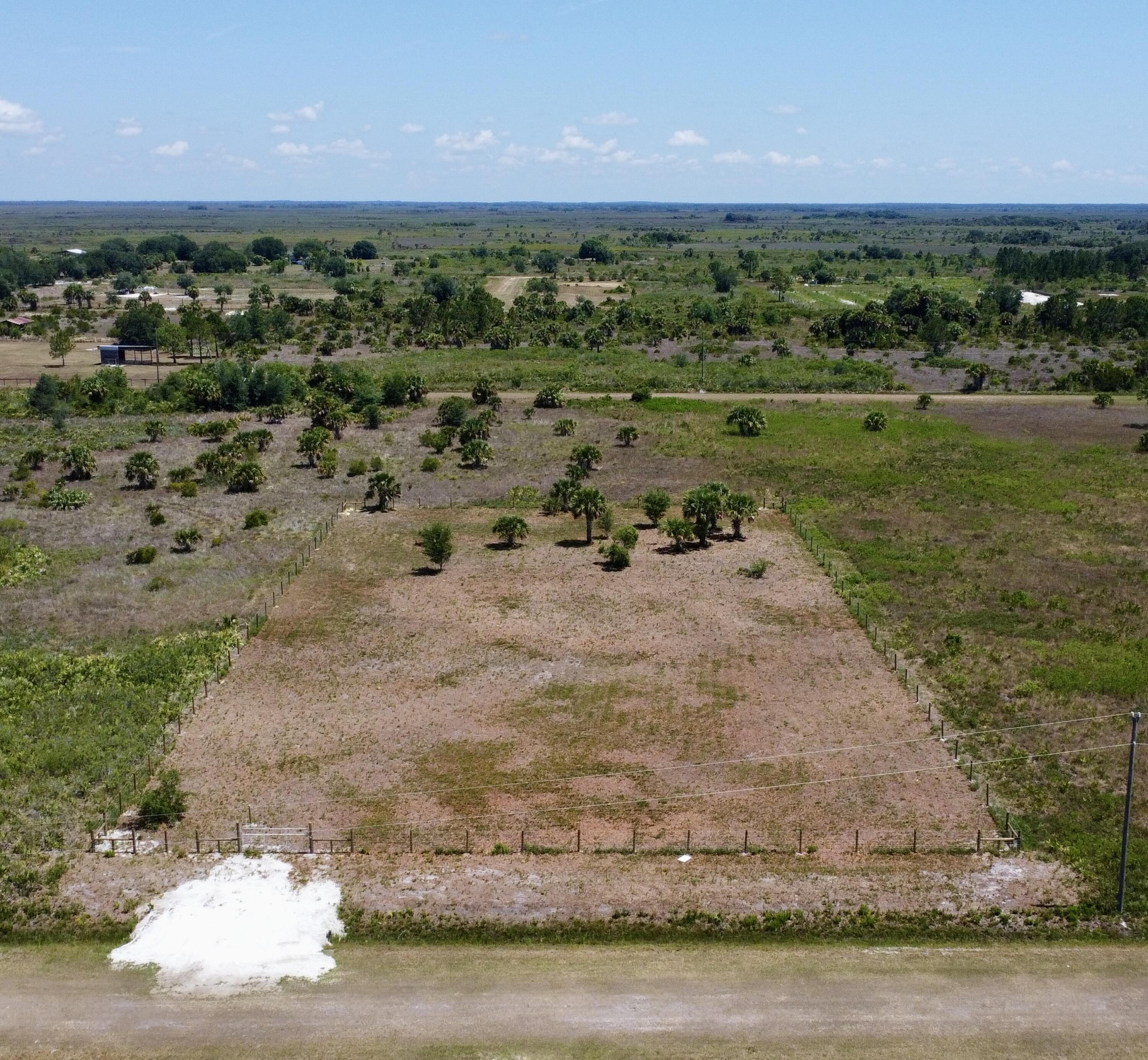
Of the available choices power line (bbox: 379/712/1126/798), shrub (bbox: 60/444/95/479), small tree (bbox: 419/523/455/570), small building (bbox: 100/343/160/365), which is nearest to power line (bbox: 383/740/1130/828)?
power line (bbox: 379/712/1126/798)

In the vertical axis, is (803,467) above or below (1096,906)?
above

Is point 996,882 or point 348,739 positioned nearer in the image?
point 996,882

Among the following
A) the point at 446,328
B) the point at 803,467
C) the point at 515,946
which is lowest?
the point at 515,946

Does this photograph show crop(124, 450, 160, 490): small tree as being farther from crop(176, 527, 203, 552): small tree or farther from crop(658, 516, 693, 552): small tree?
crop(658, 516, 693, 552): small tree

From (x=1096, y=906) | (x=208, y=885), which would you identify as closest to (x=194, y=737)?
(x=208, y=885)

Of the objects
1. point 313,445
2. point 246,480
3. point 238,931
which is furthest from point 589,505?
point 238,931

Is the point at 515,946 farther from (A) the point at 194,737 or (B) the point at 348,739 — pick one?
(A) the point at 194,737

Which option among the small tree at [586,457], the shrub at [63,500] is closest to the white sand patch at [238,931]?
the shrub at [63,500]

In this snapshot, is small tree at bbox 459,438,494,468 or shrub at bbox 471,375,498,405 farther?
shrub at bbox 471,375,498,405
